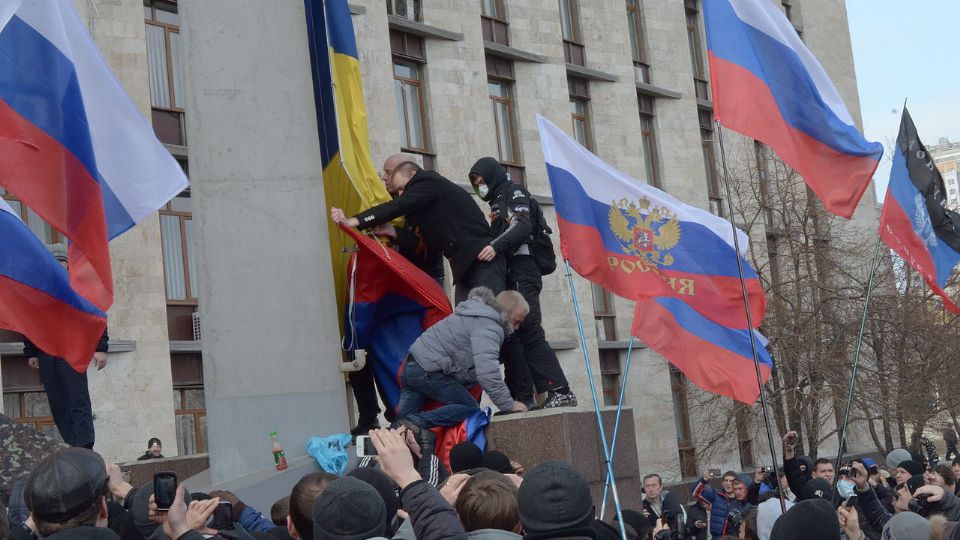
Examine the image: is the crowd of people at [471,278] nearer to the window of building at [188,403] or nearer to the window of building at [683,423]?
the window of building at [188,403]

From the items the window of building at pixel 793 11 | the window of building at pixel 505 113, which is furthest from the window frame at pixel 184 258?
the window of building at pixel 793 11

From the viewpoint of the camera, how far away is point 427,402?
9.13 meters

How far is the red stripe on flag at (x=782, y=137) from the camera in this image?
9.30 m

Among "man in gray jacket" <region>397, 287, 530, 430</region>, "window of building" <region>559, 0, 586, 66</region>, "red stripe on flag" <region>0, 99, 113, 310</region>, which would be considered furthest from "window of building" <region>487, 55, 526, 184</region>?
"red stripe on flag" <region>0, 99, 113, 310</region>

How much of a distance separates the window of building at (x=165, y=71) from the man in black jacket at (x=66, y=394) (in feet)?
46.3

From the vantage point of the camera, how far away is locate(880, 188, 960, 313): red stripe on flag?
9930 millimetres

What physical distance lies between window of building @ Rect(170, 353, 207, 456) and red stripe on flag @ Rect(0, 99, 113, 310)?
15.2 m

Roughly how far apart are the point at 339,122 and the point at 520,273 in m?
1.89

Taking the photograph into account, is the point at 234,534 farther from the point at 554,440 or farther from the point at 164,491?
the point at 554,440

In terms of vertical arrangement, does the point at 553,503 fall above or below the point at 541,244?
below

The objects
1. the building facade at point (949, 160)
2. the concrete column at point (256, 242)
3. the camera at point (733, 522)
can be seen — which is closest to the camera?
the concrete column at point (256, 242)

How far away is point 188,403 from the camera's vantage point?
22766mm

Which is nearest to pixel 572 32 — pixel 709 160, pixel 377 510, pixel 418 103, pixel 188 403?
pixel 418 103

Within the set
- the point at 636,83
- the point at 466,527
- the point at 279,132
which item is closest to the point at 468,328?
the point at 279,132
